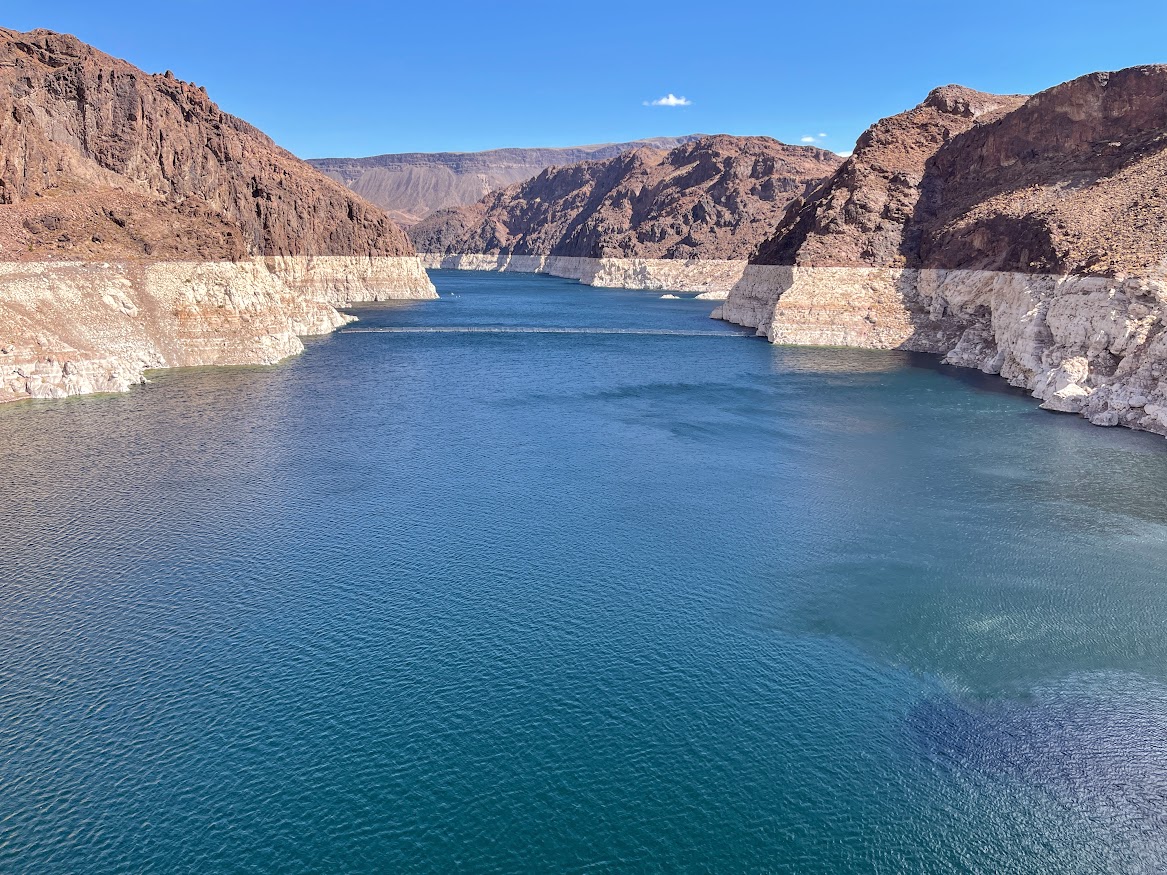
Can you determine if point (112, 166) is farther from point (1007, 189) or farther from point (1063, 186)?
point (1063, 186)

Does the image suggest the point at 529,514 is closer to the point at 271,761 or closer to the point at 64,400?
the point at 271,761

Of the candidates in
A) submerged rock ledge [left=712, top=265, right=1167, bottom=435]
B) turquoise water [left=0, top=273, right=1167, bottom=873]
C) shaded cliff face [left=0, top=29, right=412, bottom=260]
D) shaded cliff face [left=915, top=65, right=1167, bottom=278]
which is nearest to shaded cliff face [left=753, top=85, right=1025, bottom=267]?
submerged rock ledge [left=712, top=265, right=1167, bottom=435]

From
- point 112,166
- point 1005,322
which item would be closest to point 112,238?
point 112,166

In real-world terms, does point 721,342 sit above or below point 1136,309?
below

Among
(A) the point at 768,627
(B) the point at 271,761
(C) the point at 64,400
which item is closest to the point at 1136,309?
(A) the point at 768,627

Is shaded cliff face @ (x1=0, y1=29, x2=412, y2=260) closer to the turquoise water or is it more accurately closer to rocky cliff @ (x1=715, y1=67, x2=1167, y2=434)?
the turquoise water

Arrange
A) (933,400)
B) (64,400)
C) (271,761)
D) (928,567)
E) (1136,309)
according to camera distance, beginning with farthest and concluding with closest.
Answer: (933,400), (64,400), (1136,309), (928,567), (271,761)

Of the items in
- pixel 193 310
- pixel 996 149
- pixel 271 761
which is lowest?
pixel 271 761
